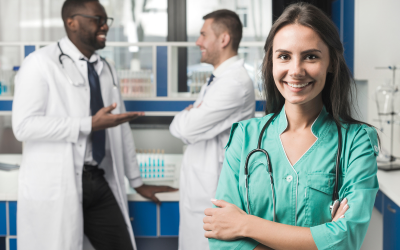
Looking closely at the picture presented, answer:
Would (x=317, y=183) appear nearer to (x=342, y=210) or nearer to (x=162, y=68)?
(x=342, y=210)

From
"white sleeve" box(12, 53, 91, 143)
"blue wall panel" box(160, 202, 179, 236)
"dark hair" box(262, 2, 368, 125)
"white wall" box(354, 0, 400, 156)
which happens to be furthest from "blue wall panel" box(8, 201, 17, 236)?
"white wall" box(354, 0, 400, 156)

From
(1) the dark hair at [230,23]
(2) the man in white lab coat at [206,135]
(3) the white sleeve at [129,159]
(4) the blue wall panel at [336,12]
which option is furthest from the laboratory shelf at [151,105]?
(4) the blue wall panel at [336,12]

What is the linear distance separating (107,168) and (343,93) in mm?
1408

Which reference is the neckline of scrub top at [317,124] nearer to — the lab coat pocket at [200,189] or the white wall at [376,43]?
the lab coat pocket at [200,189]

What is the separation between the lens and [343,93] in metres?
1.02

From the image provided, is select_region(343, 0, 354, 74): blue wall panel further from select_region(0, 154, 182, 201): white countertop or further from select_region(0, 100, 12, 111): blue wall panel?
select_region(0, 100, 12, 111): blue wall panel

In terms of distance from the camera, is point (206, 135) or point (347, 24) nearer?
point (206, 135)

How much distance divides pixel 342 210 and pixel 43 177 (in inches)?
56.5

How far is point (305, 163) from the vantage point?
38.2 inches

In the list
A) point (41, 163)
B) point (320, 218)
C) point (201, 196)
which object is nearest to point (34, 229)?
point (41, 163)

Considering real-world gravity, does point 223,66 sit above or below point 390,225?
above

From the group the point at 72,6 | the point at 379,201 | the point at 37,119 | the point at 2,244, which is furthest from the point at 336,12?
the point at 2,244

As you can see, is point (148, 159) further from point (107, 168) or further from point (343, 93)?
point (343, 93)

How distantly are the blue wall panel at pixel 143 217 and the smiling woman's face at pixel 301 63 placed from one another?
1457 mm
